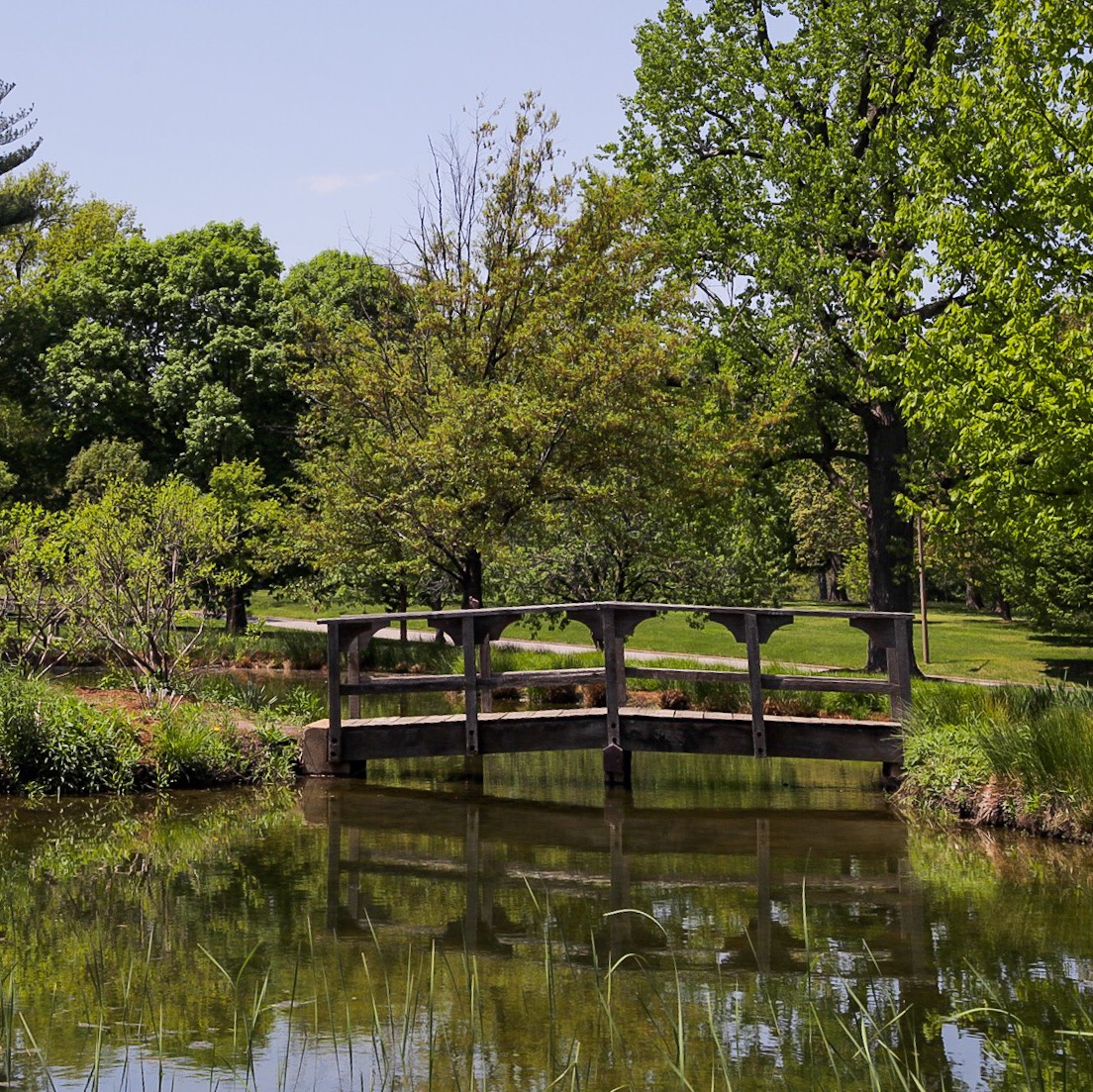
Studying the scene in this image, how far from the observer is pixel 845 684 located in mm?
16047

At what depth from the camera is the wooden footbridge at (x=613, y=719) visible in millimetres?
16078

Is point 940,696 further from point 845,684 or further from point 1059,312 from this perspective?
point 1059,312

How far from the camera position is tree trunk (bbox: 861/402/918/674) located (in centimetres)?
2616

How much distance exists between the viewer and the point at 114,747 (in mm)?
15453

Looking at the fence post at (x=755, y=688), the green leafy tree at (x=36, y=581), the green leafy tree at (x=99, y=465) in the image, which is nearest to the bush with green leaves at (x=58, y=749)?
the green leafy tree at (x=36, y=581)

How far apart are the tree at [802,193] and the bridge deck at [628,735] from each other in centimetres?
822

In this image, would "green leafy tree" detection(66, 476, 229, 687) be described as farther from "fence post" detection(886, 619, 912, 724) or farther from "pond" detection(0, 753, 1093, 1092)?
"fence post" detection(886, 619, 912, 724)

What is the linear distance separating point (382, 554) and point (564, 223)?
6681 mm

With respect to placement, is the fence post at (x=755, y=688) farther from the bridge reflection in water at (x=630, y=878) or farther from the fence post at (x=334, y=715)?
the fence post at (x=334, y=715)

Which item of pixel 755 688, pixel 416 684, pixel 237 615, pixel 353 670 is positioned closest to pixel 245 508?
pixel 237 615

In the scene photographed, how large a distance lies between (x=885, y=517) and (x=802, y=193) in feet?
21.1

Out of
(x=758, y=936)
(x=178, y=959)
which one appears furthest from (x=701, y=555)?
(x=178, y=959)

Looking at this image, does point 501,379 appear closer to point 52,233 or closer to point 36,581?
point 36,581

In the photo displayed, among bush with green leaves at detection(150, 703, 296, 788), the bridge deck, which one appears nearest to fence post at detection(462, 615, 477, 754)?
the bridge deck
